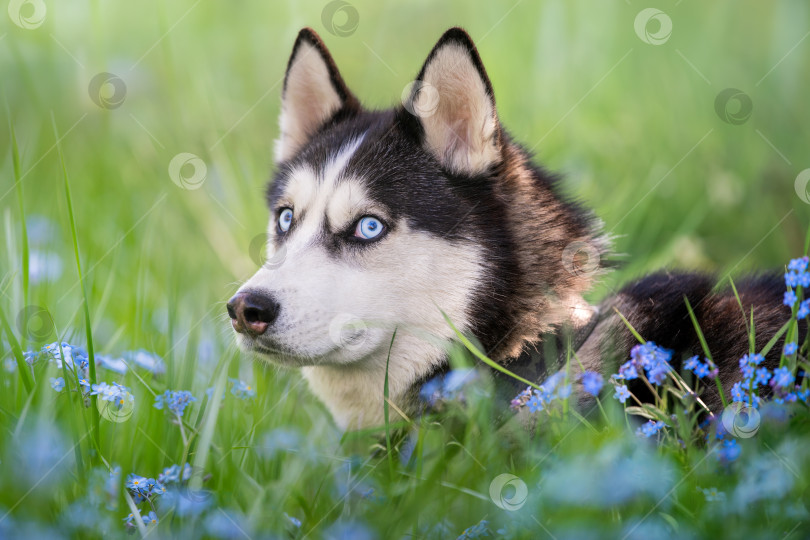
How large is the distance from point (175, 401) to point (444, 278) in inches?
38.8

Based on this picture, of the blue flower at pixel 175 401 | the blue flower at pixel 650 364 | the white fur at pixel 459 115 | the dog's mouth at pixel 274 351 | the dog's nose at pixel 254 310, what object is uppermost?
the white fur at pixel 459 115

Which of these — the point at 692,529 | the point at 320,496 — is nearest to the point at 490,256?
the point at 320,496

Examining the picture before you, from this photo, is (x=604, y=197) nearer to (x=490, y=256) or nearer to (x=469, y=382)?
(x=490, y=256)

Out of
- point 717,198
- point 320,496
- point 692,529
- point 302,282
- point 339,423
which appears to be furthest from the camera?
point 717,198

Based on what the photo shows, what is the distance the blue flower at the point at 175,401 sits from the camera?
2273mm

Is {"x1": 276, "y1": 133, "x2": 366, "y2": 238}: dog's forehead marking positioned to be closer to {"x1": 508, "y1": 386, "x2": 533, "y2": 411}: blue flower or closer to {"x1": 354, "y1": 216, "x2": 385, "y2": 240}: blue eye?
{"x1": 354, "y1": 216, "x2": 385, "y2": 240}: blue eye

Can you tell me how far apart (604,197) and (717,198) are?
25.9 inches

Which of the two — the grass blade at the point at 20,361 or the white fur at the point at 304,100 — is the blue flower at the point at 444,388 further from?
the white fur at the point at 304,100

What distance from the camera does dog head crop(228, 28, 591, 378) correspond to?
263 centimetres

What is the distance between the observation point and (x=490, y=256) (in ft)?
9.04

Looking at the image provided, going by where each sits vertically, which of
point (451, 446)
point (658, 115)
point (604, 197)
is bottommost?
point (451, 446)

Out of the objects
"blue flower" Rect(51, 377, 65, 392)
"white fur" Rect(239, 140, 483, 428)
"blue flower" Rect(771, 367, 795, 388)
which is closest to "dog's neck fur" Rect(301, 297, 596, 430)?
"white fur" Rect(239, 140, 483, 428)

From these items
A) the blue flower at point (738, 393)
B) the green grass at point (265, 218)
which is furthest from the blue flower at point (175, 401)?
the blue flower at point (738, 393)

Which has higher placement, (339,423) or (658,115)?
(658,115)
